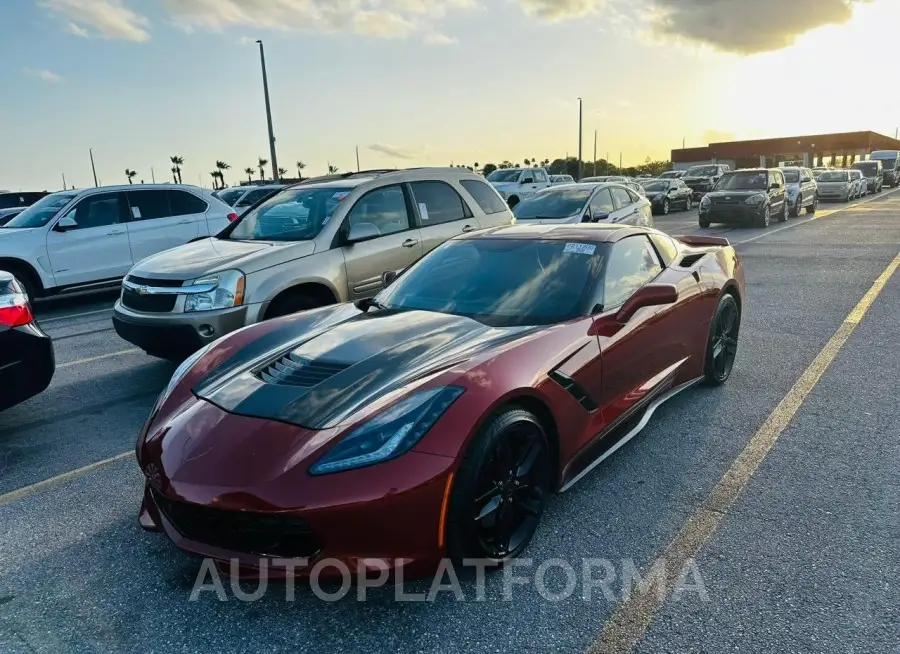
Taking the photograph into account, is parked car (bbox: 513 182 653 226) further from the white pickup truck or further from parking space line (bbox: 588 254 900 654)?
the white pickup truck

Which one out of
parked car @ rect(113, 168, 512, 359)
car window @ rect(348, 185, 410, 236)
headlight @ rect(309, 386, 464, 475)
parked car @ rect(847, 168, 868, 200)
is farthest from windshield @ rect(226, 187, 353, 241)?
parked car @ rect(847, 168, 868, 200)

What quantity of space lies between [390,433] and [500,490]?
0.57 m

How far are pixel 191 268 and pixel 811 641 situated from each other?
4798mm

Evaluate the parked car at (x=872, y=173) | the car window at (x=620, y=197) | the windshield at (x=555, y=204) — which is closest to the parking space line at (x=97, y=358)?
the windshield at (x=555, y=204)

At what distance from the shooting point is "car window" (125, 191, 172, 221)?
9484 mm

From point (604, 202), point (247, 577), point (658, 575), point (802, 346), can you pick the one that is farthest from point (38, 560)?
point (604, 202)

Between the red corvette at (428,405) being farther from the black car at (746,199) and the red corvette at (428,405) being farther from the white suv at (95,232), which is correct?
the black car at (746,199)

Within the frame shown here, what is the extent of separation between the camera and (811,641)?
2217mm

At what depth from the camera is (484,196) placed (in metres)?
7.54

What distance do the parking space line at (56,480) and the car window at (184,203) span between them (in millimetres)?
6817

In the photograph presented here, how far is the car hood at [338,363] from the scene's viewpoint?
2.56m

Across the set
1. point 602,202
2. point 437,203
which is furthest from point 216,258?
point 602,202

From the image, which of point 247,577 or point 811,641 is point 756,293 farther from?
point 247,577

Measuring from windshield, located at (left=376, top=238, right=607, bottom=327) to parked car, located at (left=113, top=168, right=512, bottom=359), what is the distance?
1.66 m
